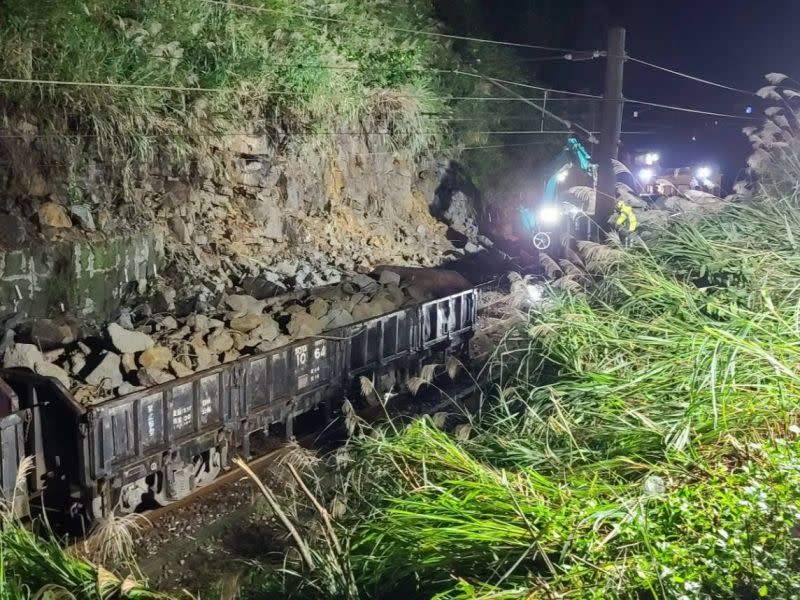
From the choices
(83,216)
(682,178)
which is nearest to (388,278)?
(83,216)

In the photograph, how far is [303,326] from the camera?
11461 millimetres

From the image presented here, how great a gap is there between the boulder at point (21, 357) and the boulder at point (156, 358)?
4.00 ft

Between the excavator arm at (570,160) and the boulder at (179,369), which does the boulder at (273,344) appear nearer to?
the boulder at (179,369)

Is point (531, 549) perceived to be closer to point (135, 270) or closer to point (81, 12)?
point (135, 270)

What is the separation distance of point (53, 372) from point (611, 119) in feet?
35.3

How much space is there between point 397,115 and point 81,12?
10.6m

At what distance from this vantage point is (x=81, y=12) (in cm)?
1324

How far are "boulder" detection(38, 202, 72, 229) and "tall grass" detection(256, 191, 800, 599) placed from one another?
321 inches

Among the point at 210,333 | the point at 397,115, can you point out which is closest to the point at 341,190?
the point at 397,115

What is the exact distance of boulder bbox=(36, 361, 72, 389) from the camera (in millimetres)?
8625

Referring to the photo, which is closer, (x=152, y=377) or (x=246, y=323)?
(x=152, y=377)

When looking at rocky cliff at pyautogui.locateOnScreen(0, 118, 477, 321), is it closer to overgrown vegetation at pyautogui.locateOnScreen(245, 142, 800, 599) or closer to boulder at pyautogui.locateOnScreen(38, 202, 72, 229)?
boulder at pyautogui.locateOnScreen(38, 202, 72, 229)

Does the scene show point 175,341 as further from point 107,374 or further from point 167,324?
point 107,374

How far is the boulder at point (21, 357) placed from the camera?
8.45 m
